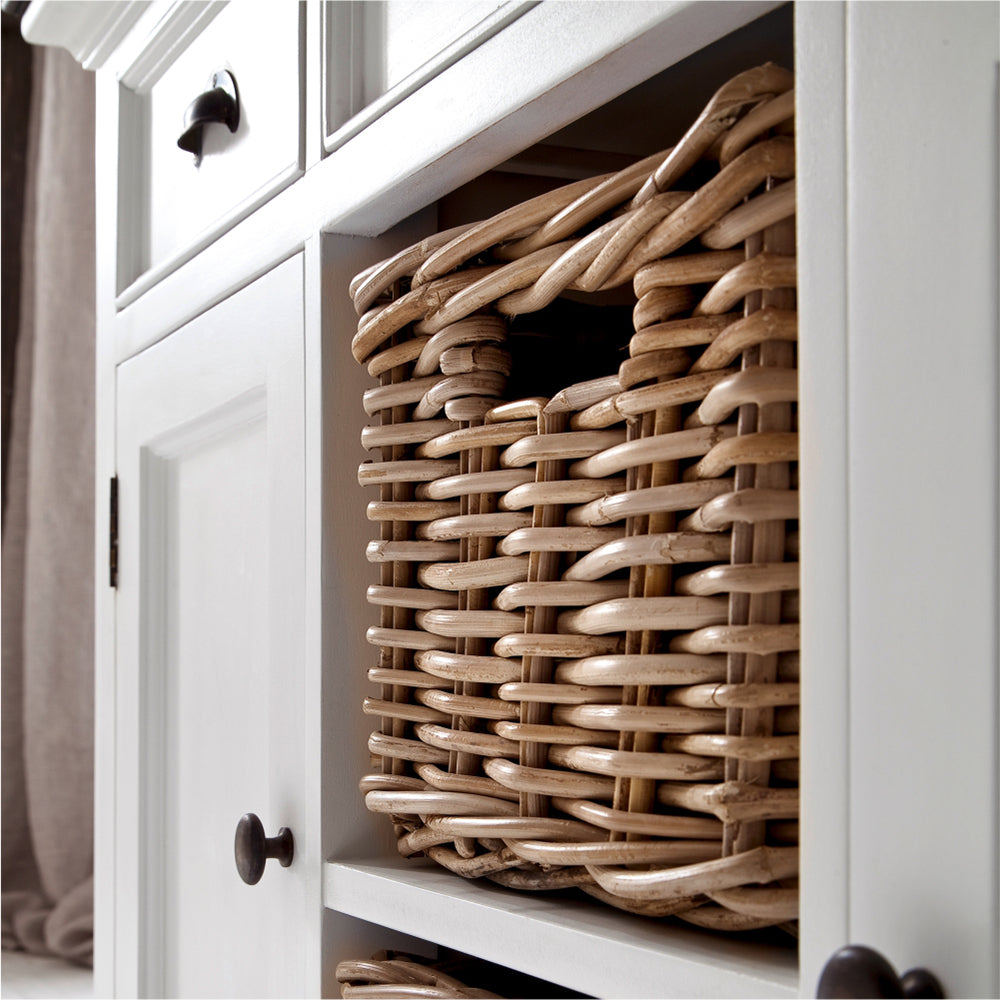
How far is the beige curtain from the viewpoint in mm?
1596

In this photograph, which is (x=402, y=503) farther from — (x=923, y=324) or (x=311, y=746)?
(x=923, y=324)

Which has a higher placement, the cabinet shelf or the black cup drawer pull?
the black cup drawer pull

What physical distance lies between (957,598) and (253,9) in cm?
62

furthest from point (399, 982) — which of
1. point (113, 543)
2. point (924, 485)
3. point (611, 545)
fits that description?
point (113, 543)

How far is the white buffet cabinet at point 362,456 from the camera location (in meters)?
0.32

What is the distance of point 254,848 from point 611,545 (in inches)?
12.6

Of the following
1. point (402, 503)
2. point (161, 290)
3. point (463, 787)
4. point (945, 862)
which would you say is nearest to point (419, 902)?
point (463, 787)

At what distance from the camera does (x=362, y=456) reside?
0.66 m

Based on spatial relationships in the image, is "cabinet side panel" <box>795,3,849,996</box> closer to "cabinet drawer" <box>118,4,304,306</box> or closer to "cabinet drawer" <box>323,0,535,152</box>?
"cabinet drawer" <box>323,0,535,152</box>

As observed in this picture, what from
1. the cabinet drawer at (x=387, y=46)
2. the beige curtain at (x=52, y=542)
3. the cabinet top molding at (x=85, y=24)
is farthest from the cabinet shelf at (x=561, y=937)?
the beige curtain at (x=52, y=542)

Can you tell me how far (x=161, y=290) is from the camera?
878 mm

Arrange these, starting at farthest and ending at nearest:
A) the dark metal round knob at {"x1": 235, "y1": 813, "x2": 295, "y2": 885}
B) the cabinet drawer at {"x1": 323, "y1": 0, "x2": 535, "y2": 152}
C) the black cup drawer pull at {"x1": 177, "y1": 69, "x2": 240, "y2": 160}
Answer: the black cup drawer pull at {"x1": 177, "y1": 69, "x2": 240, "y2": 160} < the dark metal round knob at {"x1": 235, "y1": 813, "x2": 295, "y2": 885} < the cabinet drawer at {"x1": 323, "y1": 0, "x2": 535, "y2": 152}

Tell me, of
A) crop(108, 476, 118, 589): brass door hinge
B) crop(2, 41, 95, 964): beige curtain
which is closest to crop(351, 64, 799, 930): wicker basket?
crop(108, 476, 118, 589): brass door hinge

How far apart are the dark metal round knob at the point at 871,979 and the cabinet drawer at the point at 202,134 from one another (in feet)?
1.71
